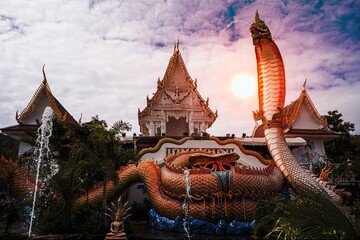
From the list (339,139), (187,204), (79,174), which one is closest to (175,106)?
(187,204)

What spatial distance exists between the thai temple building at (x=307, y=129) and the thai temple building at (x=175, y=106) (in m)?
4.41

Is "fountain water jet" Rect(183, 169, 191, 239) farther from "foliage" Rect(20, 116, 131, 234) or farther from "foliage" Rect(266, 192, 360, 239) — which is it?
"foliage" Rect(266, 192, 360, 239)

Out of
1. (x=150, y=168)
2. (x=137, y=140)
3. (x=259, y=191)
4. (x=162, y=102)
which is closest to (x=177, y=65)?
(x=162, y=102)

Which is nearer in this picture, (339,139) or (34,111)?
(34,111)

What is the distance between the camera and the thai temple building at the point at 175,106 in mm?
17266

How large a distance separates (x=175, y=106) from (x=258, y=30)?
25.0 ft

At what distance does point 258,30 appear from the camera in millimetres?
10781

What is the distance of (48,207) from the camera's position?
810 centimetres

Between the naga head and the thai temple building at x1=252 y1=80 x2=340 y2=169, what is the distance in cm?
623

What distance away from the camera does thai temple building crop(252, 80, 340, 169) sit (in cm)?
1597

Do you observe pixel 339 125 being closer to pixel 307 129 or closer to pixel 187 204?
pixel 307 129

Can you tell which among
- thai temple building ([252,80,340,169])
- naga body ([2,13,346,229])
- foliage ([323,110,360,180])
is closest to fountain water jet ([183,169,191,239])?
naga body ([2,13,346,229])

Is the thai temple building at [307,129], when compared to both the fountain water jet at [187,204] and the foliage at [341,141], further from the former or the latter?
the fountain water jet at [187,204]

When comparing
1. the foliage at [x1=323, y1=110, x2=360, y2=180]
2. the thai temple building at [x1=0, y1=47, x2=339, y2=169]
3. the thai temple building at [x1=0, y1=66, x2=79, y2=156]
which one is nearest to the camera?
the thai temple building at [x1=0, y1=66, x2=79, y2=156]
